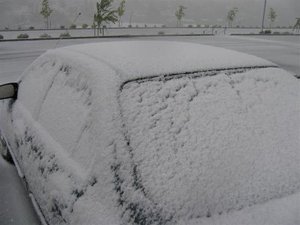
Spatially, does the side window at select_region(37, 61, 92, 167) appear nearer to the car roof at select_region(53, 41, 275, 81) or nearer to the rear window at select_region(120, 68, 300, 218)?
the car roof at select_region(53, 41, 275, 81)

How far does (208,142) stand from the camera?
166cm

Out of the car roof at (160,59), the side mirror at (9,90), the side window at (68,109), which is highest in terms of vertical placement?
the car roof at (160,59)

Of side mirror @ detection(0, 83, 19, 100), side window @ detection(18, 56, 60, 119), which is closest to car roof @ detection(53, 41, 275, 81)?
side window @ detection(18, 56, 60, 119)

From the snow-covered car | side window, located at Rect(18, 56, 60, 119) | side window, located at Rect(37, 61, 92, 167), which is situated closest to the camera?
the snow-covered car

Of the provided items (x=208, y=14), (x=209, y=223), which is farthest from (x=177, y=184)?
(x=208, y=14)

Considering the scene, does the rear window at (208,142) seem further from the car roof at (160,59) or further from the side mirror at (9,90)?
the side mirror at (9,90)

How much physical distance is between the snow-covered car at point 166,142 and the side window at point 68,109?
0.01 meters

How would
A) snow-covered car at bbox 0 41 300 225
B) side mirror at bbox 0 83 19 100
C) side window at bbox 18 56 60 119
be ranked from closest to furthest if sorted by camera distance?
snow-covered car at bbox 0 41 300 225
side window at bbox 18 56 60 119
side mirror at bbox 0 83 19 100

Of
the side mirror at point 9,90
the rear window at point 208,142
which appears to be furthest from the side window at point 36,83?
the rear window at point 208,142

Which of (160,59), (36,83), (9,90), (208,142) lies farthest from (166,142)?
(9,90)

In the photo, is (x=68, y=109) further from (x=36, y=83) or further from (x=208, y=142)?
(x=36, y=83)

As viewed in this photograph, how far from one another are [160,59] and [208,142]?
2.33 feet

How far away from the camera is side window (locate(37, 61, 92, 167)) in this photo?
1863 mm

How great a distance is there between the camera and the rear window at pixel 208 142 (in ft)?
4.86
